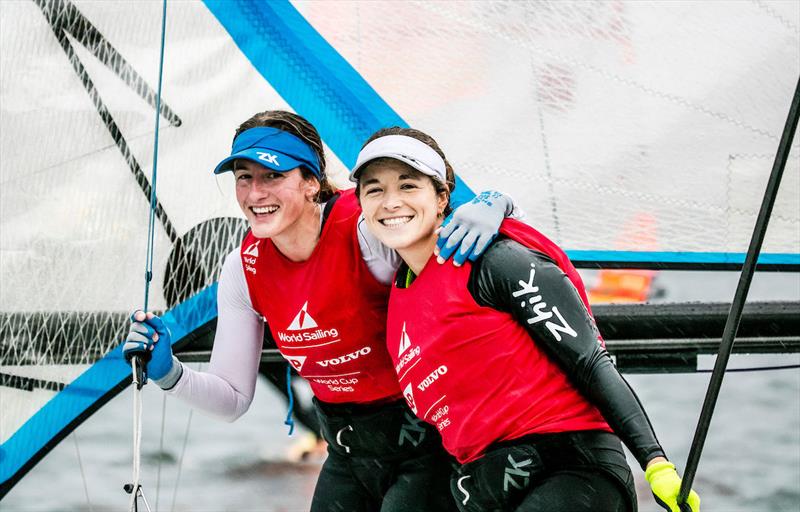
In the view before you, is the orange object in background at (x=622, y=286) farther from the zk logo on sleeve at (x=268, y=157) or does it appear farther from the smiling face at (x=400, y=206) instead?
the zk logo on sleeve at (x=268, y=157)

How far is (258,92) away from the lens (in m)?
1.78

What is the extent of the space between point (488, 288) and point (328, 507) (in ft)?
1.66

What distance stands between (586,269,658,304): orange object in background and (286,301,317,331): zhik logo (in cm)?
70

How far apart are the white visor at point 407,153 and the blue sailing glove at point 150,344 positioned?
358 mm

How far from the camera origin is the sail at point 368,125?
1.74 m

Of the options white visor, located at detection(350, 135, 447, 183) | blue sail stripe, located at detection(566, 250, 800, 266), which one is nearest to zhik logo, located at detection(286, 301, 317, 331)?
white visor, located at detection(350, 135, 447, 183)

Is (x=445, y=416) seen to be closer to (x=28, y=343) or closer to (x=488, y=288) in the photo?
(x=488, y=288)

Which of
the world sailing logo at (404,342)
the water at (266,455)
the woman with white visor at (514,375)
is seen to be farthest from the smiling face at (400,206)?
the water at (266,455)

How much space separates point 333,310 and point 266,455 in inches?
29.6

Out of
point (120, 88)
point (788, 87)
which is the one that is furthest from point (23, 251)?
point (788, 87)

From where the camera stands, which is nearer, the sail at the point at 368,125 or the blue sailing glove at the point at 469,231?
the blue sailing glove at the point at 469,231

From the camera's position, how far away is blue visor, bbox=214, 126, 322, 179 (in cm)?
130

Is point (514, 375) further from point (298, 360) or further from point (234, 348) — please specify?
point (234, 348)

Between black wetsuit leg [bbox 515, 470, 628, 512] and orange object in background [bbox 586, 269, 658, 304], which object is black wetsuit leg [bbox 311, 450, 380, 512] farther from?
orange object in background [bbox 586, 269, 658, 304]
